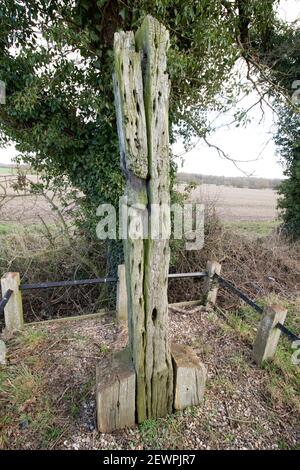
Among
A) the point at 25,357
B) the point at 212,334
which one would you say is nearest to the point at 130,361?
the point at 25,357

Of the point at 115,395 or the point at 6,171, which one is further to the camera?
the point at 6,171

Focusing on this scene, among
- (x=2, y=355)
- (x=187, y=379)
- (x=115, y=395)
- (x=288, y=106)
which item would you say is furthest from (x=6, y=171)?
(x=288, y=106)

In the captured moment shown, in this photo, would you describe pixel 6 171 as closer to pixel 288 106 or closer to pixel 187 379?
pixel 187 379

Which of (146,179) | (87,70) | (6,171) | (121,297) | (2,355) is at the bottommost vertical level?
(2,355)

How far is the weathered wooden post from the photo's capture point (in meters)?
1.35

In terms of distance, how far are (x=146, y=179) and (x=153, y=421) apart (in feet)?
6.31

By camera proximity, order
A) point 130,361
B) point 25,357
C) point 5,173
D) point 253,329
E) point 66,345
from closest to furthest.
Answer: point 130,361, point 25,357, point 66,345, point 253,329, point 5,173

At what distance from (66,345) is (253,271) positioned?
3762 mm

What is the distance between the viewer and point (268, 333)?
2389 mm

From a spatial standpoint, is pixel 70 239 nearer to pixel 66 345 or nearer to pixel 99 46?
pixel 66 345

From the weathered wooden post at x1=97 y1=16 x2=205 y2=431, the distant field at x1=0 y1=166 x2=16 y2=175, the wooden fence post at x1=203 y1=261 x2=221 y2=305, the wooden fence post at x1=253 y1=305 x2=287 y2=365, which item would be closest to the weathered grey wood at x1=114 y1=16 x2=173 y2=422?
the weathered wooden post at x1=97 y1=16 x2=205 y2=431

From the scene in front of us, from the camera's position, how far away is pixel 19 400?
6.55 ft

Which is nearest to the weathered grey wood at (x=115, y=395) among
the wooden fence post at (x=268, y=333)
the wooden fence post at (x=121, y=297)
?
the wooden fence post at (x=121, y=297)

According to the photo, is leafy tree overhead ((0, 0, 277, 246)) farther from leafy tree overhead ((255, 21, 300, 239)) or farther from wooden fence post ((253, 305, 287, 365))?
wooden fence post ((253, 305, 287, 365))
